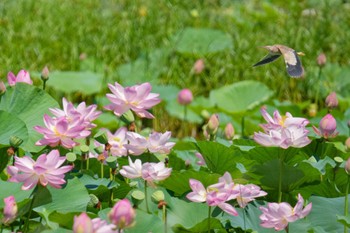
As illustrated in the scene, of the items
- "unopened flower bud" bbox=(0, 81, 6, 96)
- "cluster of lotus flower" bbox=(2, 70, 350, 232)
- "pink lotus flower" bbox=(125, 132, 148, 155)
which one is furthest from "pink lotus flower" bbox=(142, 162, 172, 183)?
"unopened flower bud" bbox=(0, 81, 6, 96)

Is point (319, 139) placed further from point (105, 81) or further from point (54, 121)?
point (105, 81)

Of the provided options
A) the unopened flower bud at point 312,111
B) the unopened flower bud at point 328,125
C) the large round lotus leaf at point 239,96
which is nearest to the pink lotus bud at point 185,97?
the large round lotus leaf at point 239,96

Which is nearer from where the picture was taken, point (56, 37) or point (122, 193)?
point (122, 193)

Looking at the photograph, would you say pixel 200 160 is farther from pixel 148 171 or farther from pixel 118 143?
pixel 148 171

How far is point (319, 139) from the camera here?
1.72 m

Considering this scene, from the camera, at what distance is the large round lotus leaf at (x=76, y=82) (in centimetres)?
320

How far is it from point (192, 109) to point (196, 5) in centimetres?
165

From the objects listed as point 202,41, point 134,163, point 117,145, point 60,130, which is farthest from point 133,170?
point 202,41

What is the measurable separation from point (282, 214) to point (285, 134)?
6.7 inches

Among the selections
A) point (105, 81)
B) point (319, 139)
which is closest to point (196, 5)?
point (105, 81)

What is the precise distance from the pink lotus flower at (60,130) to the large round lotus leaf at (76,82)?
5.90ft

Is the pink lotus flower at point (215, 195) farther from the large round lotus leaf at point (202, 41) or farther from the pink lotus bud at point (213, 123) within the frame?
the large round lotus leaf at point (202, 41)

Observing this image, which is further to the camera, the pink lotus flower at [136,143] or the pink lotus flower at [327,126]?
the pink lotus flower at [327,126]

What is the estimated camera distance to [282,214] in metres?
1.26
